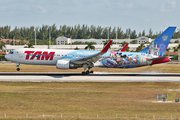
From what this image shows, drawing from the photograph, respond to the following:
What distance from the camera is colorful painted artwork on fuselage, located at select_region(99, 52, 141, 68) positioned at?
159 ft

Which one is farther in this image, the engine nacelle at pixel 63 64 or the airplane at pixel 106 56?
the airplane at pixel 106 56

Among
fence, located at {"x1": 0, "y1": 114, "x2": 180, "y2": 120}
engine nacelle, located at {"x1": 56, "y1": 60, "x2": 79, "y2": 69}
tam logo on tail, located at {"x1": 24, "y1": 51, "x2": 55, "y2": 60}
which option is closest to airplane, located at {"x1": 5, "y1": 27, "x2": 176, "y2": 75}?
tam logo on tail, located at {"x1": 24, "y1": 51, "x2": 55, "y2": 60}

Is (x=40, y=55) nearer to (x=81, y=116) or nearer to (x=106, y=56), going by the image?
(x=106, y=56)

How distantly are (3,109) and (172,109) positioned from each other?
51.4 ft

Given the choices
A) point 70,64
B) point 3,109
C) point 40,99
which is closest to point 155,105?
point 40,99

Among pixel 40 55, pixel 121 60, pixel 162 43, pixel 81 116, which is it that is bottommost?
pixel 81 116

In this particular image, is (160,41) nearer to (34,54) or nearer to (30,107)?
(34,54)

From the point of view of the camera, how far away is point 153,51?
48531mm

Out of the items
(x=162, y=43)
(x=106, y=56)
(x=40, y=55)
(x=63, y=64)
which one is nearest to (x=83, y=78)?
(x=63, y=64)

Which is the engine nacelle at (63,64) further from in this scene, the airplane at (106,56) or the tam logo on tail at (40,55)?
the tam logo on tail at (40,55)

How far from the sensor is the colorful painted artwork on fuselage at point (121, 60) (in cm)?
4838

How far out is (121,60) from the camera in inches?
1909

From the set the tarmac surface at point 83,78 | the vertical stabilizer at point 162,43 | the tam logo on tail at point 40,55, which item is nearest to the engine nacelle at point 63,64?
the tarmac surface at point 83,78

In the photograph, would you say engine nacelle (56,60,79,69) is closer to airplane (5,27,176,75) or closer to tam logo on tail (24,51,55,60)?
airplane (5,27,176,75)
